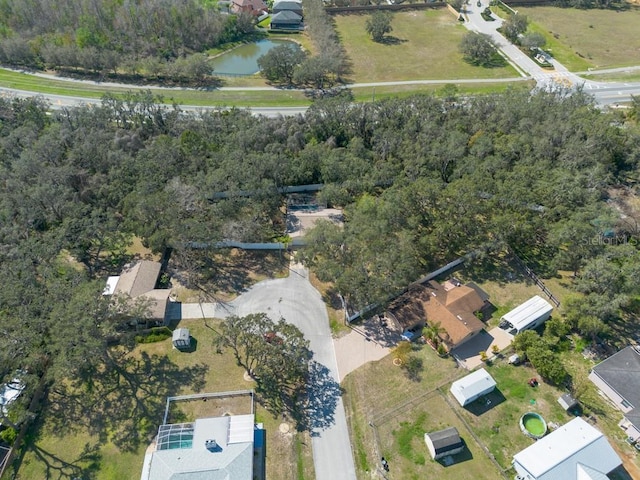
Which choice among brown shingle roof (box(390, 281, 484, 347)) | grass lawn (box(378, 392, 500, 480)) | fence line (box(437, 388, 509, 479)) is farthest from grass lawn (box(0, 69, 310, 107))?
grass lawn (box(378, 392, 500, 480))

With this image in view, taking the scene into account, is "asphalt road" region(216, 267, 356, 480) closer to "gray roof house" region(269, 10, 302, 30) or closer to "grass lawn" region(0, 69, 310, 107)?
"grass lawn" region(0, 69, 310, 107)

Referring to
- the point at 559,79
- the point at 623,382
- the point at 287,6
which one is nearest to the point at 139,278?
the point at 623,382

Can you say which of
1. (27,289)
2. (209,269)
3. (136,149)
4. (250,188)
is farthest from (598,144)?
(27,289)

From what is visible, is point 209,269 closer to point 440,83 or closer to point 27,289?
point 27,289

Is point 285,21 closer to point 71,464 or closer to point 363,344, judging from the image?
point 363,344

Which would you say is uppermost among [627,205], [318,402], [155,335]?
[627,205]

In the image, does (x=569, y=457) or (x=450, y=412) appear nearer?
(x=569, y=457)

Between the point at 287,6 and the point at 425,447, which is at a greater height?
the point at 287,6
